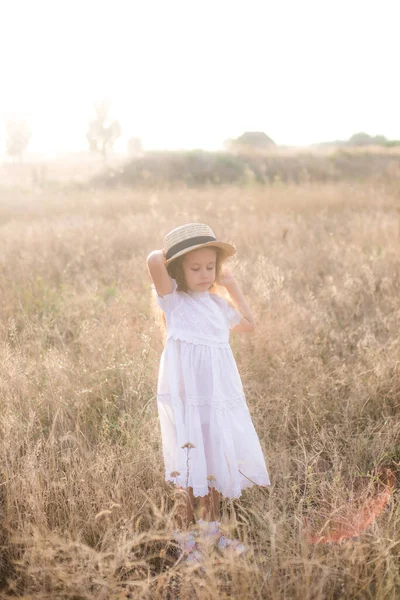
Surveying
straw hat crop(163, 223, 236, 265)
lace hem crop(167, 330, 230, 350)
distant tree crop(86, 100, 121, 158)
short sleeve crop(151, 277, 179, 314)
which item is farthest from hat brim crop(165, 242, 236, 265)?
distant tree crop(86, 100, 121, 158)

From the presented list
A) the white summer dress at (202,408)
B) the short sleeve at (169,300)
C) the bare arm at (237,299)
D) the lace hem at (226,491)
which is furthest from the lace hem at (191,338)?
the lace hem at (226,491)

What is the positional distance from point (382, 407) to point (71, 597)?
2.07 m

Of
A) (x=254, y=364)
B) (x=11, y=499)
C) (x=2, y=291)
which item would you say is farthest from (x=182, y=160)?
(x=11, y=499)

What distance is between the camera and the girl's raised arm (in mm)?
2037

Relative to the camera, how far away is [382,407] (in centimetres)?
298

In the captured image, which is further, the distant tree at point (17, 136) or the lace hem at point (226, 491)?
the distant tree at point (17, 136)

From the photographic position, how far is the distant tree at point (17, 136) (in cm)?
5234

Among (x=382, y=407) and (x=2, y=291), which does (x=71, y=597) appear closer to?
(x=382, y=407)

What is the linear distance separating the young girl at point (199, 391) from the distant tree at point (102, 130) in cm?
4873

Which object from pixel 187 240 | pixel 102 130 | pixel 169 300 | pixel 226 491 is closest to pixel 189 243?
pixel 187 240

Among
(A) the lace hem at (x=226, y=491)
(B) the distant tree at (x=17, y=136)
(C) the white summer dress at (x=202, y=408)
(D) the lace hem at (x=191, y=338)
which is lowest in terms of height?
(A) the lace hem at (x=226, y=491)

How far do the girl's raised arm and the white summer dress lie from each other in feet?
0.25

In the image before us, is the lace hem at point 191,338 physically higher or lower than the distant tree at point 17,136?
lower

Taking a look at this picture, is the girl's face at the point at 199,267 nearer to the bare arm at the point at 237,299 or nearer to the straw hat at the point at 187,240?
the straw hat at the point at 187,240
